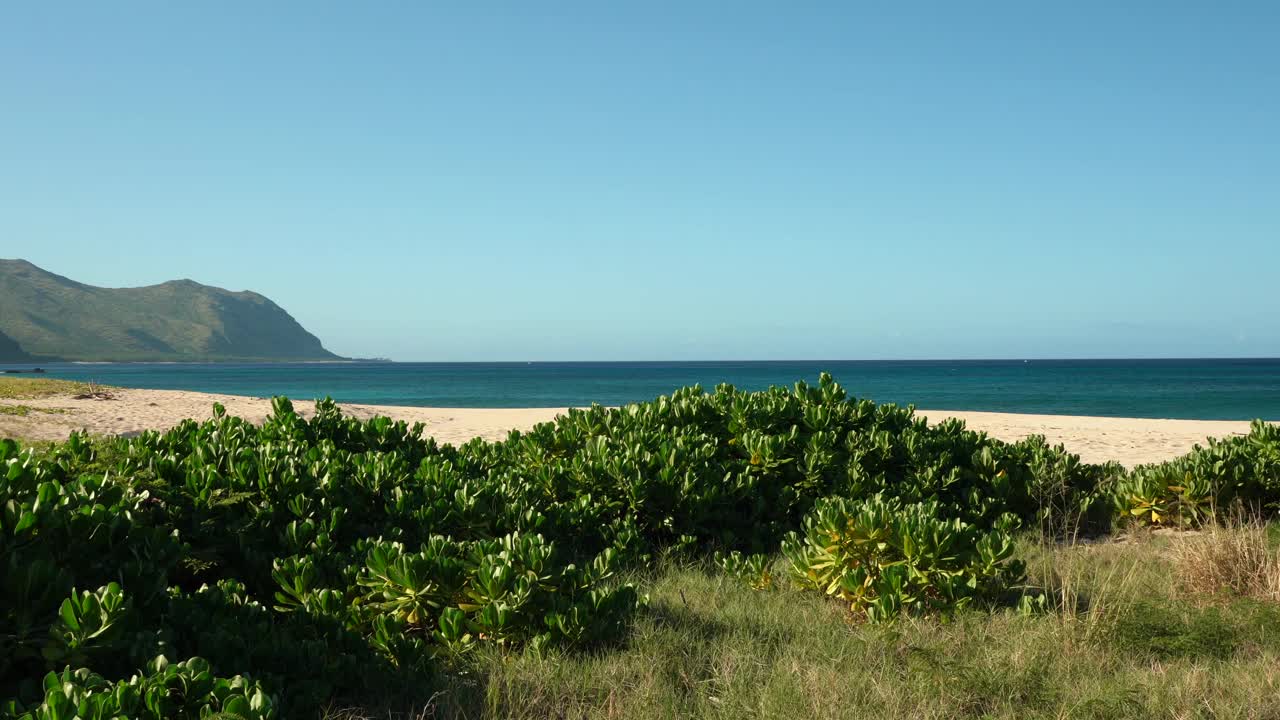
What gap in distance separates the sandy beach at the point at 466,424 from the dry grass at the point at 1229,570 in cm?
1043

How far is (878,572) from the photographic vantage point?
5281 millimetres

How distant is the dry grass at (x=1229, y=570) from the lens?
5562 millimetres

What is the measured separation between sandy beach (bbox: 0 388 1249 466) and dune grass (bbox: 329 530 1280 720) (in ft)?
33.3

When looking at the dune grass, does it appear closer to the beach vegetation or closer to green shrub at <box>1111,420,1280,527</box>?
the beach vegetation

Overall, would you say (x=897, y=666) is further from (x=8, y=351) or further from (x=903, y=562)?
(x=8, y=351)

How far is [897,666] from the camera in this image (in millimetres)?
4211

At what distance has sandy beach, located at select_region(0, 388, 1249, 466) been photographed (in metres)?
17.6

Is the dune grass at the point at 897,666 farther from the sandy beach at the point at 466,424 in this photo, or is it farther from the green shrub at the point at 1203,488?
the sandy beach at the point at 466,424

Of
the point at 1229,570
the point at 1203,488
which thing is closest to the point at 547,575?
the point at 1229,570

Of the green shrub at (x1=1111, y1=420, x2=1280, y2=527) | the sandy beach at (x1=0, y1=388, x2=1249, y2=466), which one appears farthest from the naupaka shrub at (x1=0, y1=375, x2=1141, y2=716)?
the sandy beach at (x1=0, y1=388, x2=1249, y2=466)

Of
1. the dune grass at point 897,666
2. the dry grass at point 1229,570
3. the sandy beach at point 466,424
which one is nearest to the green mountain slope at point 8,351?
the sandy beach at point 466,424

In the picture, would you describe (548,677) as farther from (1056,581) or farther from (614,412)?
(614,412)

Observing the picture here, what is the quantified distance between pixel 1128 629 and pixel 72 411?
2497 cm

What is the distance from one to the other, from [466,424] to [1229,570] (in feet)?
75.7
